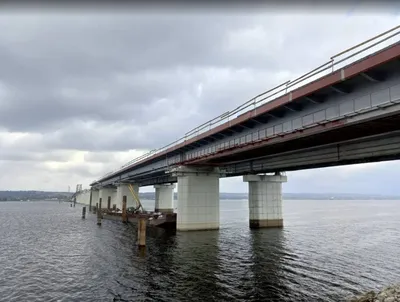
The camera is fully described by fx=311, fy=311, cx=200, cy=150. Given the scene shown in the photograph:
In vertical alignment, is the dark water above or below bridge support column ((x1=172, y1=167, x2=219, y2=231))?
below

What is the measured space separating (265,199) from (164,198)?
5078 cm

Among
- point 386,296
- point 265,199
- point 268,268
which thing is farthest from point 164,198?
point 386,296

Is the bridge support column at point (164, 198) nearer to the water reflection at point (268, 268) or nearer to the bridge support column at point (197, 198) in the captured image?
the bridge support column at point (197, 198)

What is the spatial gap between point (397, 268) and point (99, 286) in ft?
69.2

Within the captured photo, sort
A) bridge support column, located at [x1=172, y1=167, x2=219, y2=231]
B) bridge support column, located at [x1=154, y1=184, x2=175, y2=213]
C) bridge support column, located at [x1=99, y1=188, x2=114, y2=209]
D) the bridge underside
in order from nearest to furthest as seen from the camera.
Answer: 1. the bridge underside
2. bridge support column, located at [x1=172, y1=167, x2=219, y2=231]
3. bridge support column, located at [x1=154, y1=184, x2=175, y2=213]
4. bridge support column, located at [x1=99, y1=188, x2=114, y2=209]

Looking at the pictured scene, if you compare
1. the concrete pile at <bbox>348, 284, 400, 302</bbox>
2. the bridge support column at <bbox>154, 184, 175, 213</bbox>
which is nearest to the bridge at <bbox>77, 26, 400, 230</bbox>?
the concrete pile at <bbox>348, 284, 400, 302</bbox>

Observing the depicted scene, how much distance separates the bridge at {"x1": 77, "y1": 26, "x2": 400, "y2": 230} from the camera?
16.3 meters

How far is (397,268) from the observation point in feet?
75.5

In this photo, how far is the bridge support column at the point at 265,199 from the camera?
159 ft

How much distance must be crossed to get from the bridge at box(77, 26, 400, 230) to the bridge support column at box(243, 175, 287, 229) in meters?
0.16

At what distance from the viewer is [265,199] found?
48.6 meters

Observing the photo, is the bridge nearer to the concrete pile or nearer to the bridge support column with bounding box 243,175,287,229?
the bridge support column with bounding box 243,175,287,229

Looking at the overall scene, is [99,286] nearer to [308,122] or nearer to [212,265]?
[212,265]

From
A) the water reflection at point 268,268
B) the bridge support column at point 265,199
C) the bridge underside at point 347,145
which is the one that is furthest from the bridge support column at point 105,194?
the bridge underside at point 347,145
